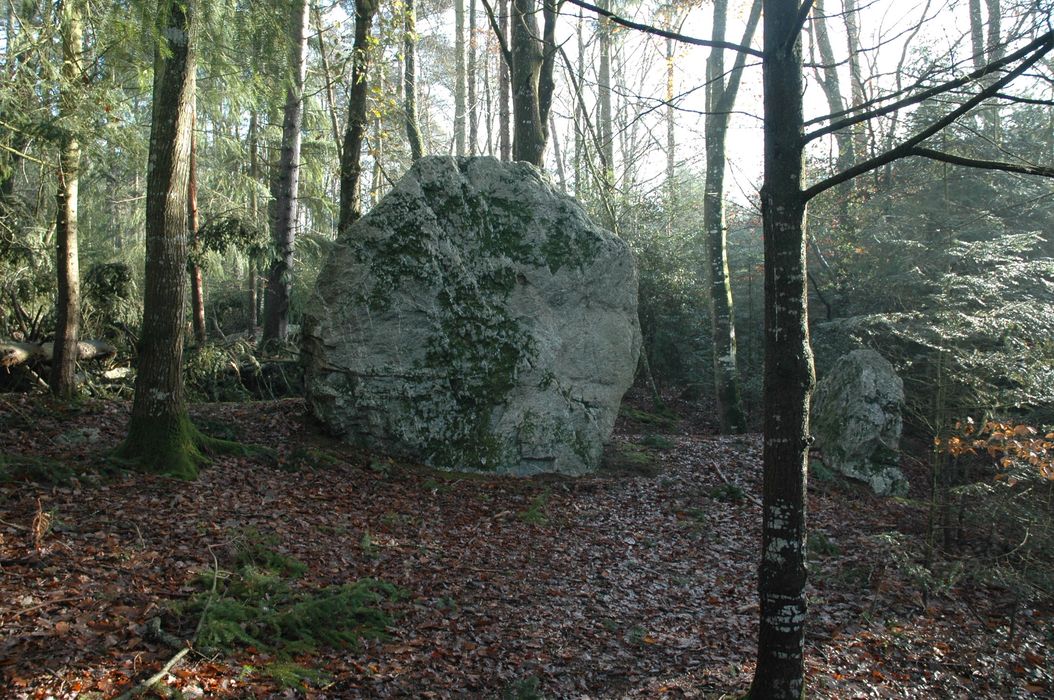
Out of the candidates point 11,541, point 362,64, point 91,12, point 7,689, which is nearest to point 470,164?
point 362,64

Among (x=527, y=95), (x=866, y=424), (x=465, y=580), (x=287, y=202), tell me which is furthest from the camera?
(x=527, y=95)

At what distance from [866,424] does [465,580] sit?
650 centimetres

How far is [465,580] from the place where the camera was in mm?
5824

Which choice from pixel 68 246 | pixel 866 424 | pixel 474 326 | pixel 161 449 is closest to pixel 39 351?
pixel 68 246

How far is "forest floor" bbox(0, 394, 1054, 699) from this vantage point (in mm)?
4031

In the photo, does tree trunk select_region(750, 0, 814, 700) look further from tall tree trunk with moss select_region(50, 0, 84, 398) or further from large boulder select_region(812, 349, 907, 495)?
tall tree trunk with moss select_region(50, 0, 84, 398)

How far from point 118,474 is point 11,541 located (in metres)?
1.49

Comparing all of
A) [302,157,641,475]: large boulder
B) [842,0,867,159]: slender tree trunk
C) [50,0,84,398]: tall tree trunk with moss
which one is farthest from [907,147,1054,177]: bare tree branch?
[842,0,867,159]: slender tree trunk

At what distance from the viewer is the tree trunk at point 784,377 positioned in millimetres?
3824

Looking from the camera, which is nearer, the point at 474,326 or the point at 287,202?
the point at 474,326

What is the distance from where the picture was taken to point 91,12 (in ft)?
24.5

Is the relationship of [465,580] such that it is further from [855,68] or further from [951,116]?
[855,68]

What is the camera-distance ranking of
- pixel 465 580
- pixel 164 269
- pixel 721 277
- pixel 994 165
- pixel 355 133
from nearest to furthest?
pixel 994 165 → pixel 465 580 → pixel 164 269 → pixel 355 133 → pixel 721 277

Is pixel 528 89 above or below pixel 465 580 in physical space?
above
